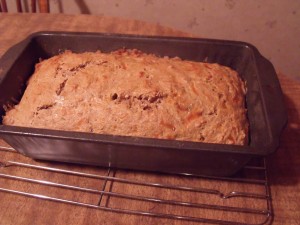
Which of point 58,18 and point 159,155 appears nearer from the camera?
point 159,155

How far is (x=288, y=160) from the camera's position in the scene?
3.45ft

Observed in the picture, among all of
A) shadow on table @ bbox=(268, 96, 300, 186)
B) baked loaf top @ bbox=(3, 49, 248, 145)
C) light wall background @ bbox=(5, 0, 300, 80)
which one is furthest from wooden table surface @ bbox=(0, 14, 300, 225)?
light wall background @ bbox=(5, 0, 300, 80)

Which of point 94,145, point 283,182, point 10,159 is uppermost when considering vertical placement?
point 94,145

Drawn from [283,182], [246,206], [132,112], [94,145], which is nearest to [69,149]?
[94,145]

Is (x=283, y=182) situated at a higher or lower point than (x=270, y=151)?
→ lower

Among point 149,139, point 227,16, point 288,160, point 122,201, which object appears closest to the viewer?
point 149,139

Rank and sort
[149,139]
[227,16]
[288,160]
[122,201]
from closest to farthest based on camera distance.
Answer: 1. [149,139]
2. [122,201]
3. [288,160]
4. [227,16]

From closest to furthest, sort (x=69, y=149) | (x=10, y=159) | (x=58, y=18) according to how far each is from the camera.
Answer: (x=69, y=149) < (x=10, y=159) < (x=58, y=18)

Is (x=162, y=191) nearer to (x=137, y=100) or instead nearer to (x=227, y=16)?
(x=137, y=100)

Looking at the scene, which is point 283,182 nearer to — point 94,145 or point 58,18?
point 94,145

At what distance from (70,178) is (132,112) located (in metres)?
0.32

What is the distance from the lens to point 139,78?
1.06m

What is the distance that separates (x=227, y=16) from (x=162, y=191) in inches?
62.3

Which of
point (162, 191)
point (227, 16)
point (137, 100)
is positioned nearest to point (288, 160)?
point (162, 191)
